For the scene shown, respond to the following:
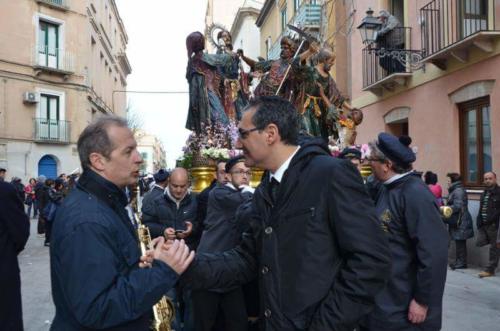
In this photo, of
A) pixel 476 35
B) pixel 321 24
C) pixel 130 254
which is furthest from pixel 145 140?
pixel 130 254

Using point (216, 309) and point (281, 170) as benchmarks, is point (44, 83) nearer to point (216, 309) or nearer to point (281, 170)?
point (216, 309)

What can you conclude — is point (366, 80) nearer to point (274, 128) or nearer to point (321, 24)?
point (321, 24)

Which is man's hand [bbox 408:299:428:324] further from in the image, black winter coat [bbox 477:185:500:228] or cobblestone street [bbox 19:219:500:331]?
black winter coat [bbox 477:185:500:228]

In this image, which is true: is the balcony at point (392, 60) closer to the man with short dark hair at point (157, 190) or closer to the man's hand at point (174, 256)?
the man with short dark hair at point (157, 190)

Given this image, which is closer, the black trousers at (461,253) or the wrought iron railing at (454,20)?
the black trousers at (461,253)

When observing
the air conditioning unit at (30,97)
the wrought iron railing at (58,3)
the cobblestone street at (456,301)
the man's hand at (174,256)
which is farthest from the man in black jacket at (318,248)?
the wrought iron railing at (58,3)

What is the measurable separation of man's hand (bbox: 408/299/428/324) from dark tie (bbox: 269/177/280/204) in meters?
1.39

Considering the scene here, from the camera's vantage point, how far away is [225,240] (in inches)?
197

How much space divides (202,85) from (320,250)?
5677 millimetres

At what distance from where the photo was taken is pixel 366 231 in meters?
2.24

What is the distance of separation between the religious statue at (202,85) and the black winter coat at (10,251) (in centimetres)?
359

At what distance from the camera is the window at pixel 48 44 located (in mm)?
29375

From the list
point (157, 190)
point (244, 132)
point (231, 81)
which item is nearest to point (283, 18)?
point (231, 81)

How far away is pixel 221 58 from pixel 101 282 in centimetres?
608
